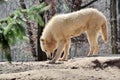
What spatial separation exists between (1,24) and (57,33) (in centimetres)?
331

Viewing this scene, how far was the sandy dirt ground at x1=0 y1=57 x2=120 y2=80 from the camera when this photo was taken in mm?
7228

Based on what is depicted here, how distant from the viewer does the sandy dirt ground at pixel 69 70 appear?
7.23 meters

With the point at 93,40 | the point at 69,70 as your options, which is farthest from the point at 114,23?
the point at 69,70

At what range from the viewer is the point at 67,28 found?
9484mm

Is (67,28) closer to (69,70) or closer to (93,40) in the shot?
(93,40)

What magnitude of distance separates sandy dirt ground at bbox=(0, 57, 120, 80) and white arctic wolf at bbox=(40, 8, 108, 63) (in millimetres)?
831

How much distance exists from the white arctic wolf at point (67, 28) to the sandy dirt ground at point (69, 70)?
831 millimetres

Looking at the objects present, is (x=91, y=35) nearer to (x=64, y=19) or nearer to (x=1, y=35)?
(x=64, y=19)

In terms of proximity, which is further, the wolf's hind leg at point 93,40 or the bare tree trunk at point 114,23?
the bare tree trunk at point 114,23

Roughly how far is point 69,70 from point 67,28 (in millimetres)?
1982

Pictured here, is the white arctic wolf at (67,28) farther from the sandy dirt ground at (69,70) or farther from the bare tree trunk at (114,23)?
the bare tree trunk at (114,23)

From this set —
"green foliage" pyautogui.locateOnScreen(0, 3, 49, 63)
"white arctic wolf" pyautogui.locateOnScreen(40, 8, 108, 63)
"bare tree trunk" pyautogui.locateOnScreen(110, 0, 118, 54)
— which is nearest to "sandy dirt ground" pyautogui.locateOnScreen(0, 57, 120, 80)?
"white arctic wolf" pyautogui.locateOnScreen(40, 8, 108, 63)

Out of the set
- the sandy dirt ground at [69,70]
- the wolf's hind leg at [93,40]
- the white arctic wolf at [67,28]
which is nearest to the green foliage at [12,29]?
the sandy dirt ground at [69,70]

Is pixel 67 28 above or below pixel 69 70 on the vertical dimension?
above
